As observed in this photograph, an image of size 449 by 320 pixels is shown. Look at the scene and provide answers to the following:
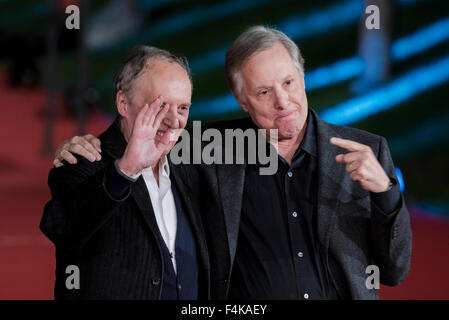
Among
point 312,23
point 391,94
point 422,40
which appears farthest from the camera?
point 312,23

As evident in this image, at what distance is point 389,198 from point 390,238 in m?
0.14

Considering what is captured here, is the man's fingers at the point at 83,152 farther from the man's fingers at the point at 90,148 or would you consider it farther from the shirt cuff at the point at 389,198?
the shirt cuff at the point at 389,198

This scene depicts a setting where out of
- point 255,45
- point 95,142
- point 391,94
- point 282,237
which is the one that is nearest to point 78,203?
point 95,142

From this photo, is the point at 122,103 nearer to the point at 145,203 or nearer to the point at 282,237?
the point at 145,203

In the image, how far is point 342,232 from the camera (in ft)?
8.05

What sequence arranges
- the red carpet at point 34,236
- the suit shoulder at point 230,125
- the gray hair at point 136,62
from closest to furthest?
the gray hair at point 136,62, the suit shoulder at point 230,125, the red carpet at point 34,236

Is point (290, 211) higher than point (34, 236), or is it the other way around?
point (34, 236)

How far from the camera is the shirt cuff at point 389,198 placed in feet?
7.47

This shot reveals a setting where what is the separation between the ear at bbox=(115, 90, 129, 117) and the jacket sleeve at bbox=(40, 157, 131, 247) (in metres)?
0.19

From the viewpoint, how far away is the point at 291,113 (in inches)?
100

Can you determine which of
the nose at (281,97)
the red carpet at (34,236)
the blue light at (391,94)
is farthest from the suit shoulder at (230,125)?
the blue light at (391,94)

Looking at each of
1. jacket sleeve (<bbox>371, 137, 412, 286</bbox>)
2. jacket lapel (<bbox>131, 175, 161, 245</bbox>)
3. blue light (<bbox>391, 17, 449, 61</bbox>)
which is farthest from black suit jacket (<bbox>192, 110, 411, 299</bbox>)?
blue light (<bbox>391, 17, 449, 61</bbox>)

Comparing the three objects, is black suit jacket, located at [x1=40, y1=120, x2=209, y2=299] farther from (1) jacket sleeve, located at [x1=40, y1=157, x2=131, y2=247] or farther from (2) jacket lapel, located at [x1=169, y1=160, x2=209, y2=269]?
(2) jacket lapel, located at [x1=169, y1=160, x2=209, y2=269]

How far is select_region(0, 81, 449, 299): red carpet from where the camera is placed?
4930 millimetres
